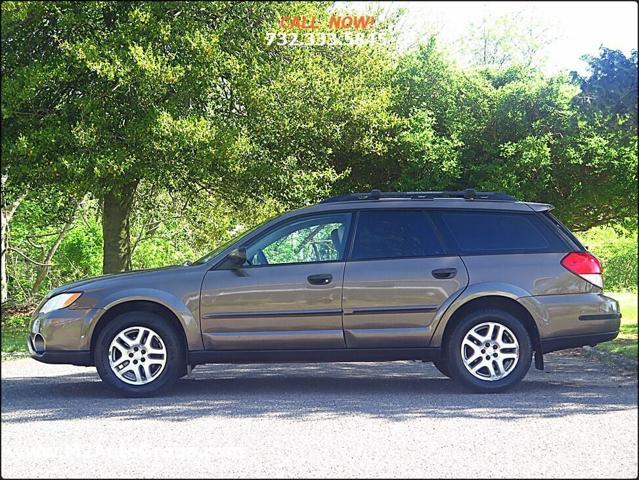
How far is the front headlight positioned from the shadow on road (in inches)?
30.3

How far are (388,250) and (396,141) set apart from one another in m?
10.5

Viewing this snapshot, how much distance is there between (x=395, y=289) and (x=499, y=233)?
111cm

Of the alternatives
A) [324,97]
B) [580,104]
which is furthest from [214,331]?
[324,97]

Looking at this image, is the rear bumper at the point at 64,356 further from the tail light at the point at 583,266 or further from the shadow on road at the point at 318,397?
the tail light at the point at 583,266

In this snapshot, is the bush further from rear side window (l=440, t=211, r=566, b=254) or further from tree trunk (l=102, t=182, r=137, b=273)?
tree trunk (l=102, t=182, r=137, b=273)

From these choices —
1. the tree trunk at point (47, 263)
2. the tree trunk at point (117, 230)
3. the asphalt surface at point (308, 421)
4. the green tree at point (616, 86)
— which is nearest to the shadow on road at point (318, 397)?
the asphalt surface at point (308, 421)

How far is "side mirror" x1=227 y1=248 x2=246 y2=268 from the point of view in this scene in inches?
321

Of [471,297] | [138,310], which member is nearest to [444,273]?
[471,297]

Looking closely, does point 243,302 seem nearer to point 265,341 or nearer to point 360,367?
point 265,341

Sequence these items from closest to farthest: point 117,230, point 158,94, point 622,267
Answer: point 622,267 → point 158,94 → point 117,230

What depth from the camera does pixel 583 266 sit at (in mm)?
8172

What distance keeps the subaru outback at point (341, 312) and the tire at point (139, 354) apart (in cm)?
1

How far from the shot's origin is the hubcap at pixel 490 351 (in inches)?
320

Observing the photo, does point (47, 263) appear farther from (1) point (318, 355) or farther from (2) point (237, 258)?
(1) point (318, 355)
